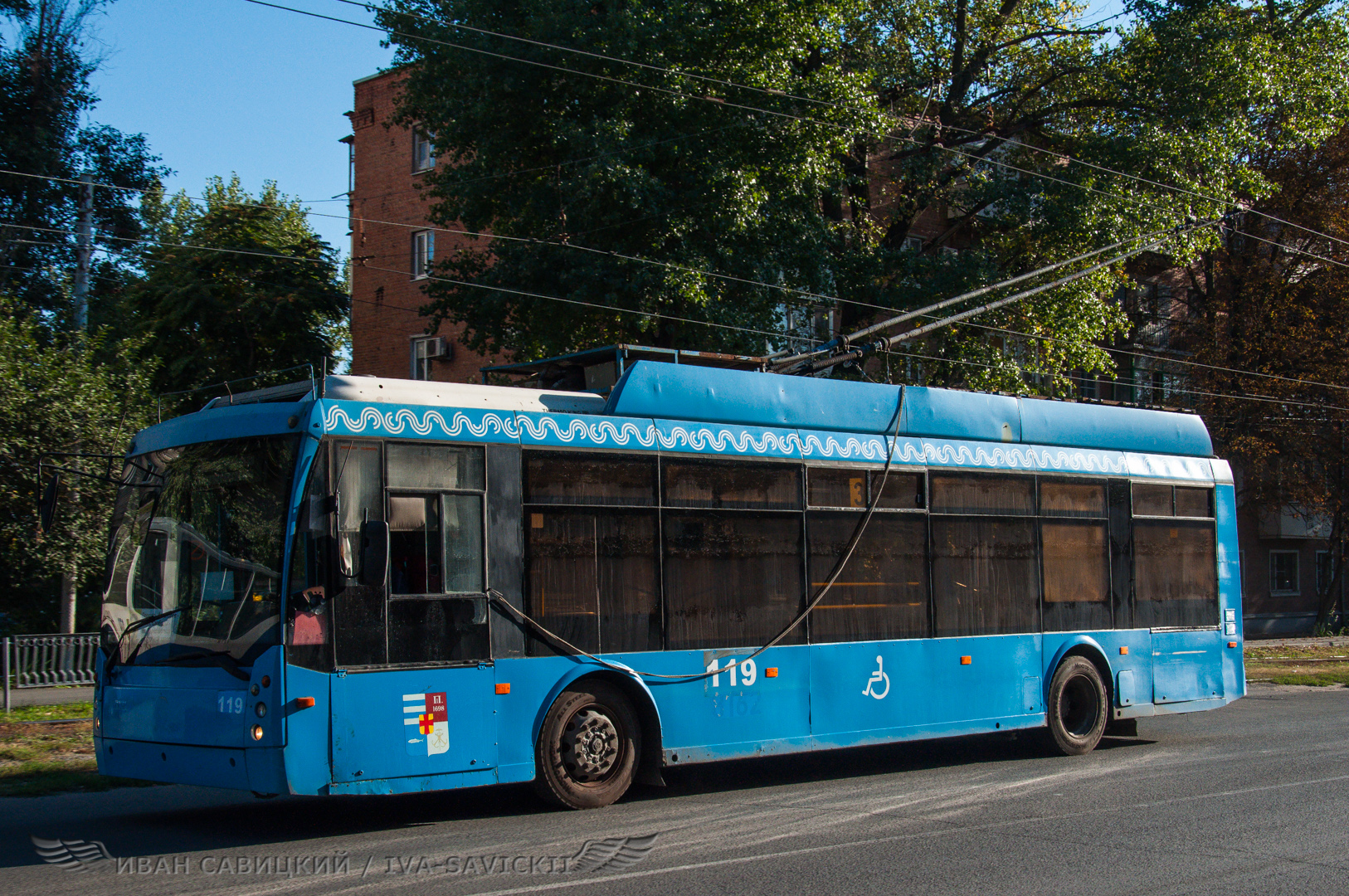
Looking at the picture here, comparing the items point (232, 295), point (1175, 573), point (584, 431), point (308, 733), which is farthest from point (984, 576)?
point (232, 295)

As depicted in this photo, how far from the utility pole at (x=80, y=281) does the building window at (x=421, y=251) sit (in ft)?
49.7

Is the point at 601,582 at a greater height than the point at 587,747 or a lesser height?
greater

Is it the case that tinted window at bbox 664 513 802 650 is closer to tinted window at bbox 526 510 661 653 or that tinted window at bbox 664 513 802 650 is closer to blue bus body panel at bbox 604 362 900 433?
tinted window at bbox 526 510 661 653

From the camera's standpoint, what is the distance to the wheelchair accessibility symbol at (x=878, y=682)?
1070 cm

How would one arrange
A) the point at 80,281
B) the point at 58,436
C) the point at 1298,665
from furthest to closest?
the point at 1298,665, the point at 80,281, the point at 58,436

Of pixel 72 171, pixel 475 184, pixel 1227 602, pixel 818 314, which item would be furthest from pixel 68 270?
pixel 1227 602

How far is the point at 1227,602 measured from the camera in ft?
45.9

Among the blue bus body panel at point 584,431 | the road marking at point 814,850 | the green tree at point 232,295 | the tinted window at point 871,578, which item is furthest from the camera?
the green tree at point 232,295

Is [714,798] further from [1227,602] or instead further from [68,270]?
[68,270]

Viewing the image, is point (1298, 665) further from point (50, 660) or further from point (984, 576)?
point (50, 660)

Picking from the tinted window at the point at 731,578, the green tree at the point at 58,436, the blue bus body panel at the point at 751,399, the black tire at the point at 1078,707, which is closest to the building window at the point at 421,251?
the green tree at the point at 58,436

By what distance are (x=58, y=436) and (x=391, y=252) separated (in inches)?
757

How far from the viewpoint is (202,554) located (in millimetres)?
8172

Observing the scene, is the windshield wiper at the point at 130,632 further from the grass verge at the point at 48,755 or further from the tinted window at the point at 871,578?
the tinted window at the point at 871,578
